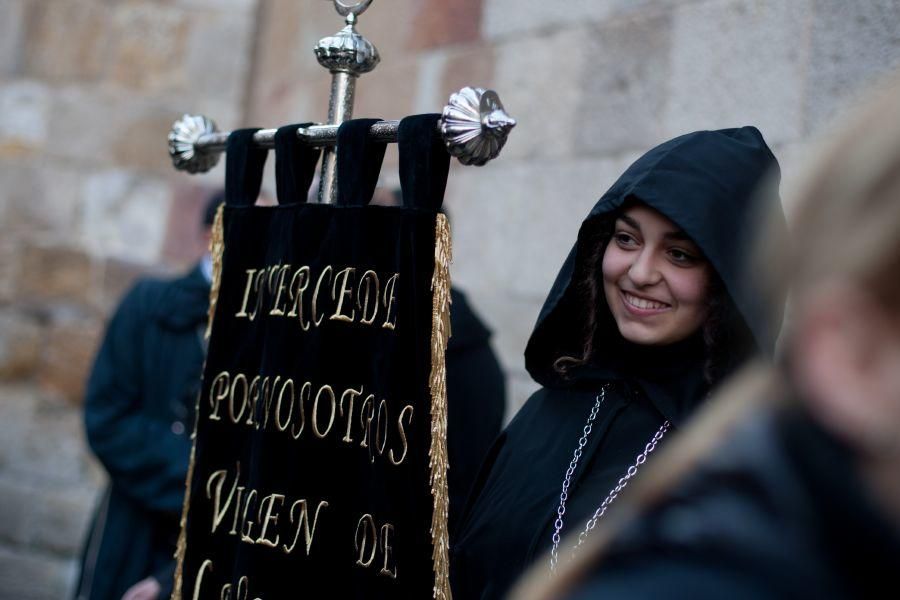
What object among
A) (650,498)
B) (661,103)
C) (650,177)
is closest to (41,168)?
(661,103)

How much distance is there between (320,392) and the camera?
205 cm

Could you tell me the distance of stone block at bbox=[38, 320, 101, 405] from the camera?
5285 mm

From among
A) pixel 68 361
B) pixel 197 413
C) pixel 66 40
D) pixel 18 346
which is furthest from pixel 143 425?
pixel 66 40

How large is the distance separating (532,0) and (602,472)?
2269 mm

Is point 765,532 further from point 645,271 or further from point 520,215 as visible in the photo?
point 520,215

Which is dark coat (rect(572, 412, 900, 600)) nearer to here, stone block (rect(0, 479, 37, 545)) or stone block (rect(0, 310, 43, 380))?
stone block (rect(0, 479, 37, 545))

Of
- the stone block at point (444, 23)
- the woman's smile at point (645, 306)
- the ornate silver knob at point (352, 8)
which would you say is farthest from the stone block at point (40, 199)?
the woman's smile at point (645, 306)

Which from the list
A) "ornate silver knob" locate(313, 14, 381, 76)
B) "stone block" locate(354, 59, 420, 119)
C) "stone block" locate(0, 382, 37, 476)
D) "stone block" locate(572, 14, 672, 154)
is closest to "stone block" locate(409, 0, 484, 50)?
"stone block" locate(354, 59, 420, 119)

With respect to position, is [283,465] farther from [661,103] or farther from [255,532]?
[661,103]

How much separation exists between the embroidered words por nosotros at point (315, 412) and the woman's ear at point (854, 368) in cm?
123

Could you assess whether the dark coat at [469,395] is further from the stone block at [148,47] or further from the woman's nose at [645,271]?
the stone block at [148,47]

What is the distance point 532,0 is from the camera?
149 inches

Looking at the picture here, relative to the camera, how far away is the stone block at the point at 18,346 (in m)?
5.26

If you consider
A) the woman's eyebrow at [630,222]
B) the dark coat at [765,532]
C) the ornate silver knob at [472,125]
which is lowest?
the dark coat at [765,532]
